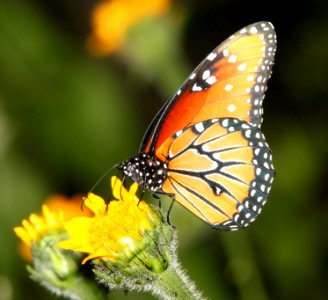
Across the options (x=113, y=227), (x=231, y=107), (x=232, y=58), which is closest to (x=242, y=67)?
(x=232, y=58)

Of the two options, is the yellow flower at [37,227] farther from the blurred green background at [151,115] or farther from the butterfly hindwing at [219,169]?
the blurred green background at [151,115]

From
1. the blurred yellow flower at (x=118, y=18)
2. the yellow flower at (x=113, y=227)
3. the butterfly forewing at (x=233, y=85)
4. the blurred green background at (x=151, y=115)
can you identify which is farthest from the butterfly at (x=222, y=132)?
the blurred yellow flower at (x=118, y=18)

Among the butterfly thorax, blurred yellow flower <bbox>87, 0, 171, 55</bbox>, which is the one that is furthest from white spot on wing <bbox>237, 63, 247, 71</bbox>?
blurred yellow flower <bbox>87, 0, 171, 55</bbox>

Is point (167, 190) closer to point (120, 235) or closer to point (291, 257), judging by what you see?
point (120, 235)

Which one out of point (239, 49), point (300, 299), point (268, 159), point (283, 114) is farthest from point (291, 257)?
point (239, 49)

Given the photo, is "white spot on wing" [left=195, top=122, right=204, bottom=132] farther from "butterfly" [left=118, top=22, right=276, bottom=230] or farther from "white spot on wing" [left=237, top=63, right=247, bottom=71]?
"white spot on wing" [left=237, top=63, right=247, bottom=71]

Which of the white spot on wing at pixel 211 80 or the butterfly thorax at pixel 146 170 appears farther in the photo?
the white spot on wing at pixel 211 80
